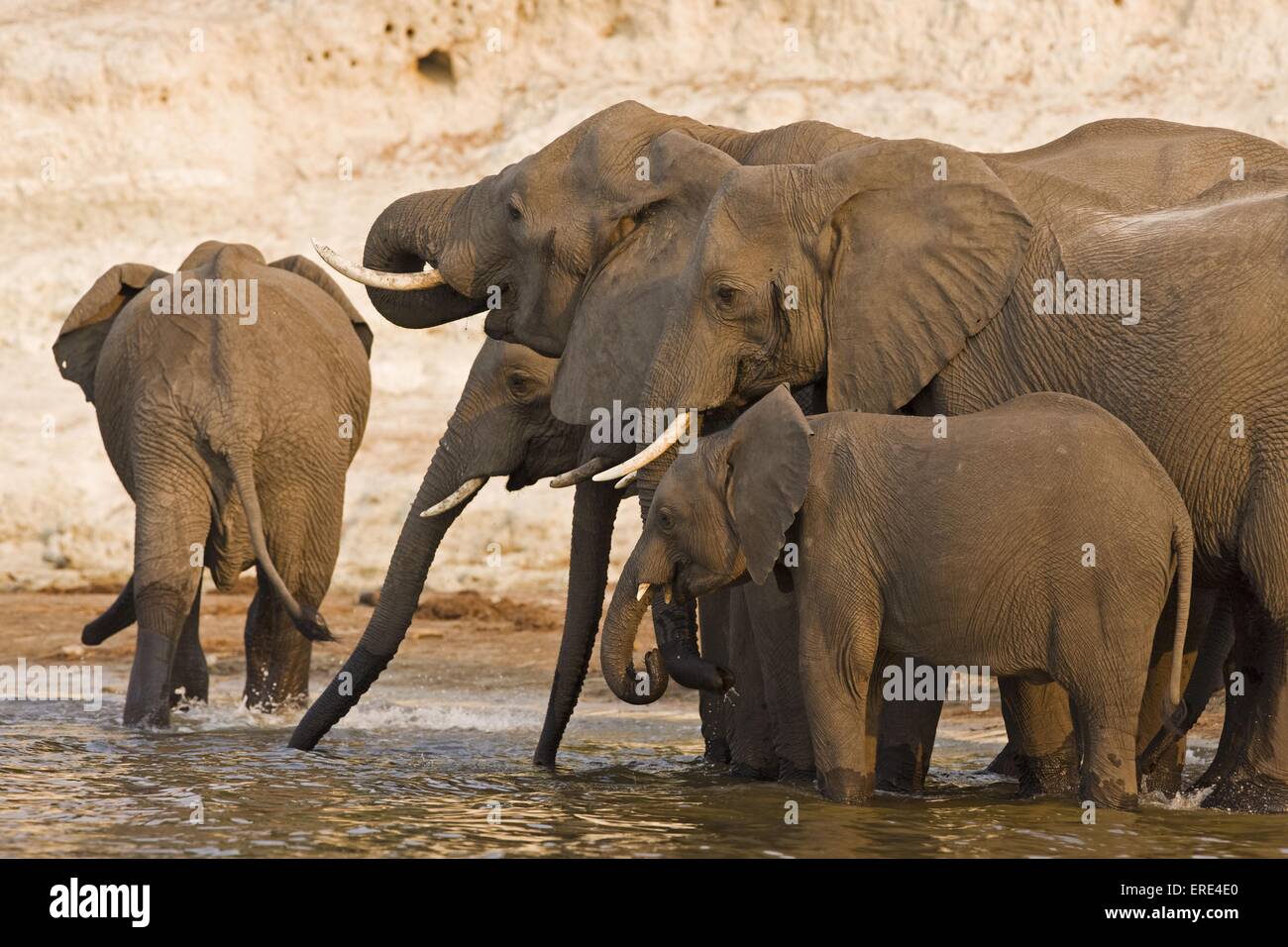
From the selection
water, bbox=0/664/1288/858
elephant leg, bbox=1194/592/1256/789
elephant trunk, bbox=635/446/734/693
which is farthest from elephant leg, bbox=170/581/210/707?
elephant leg, bbox=1194/592/1256/789

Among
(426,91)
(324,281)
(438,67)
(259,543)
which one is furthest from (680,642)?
(438,67)

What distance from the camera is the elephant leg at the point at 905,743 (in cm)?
744

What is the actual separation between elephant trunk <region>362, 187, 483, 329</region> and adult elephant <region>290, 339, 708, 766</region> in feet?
0.83

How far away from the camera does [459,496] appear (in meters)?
8.82

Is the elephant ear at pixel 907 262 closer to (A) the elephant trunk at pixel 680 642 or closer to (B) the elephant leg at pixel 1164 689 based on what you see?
(A) the elephant trunk at pixel 680 642

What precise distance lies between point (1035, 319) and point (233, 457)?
392 centimetres

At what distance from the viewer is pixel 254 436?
380 inches

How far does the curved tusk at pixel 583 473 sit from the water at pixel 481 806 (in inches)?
42.7

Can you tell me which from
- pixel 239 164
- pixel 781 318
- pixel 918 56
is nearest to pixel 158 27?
pixel 239 164

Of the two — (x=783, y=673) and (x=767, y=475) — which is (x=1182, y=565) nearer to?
A: (x=767, y=475)

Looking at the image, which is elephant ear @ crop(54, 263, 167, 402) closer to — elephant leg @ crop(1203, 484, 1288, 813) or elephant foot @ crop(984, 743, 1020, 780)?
elephant foot @ crop(984, 743, 1020, 780)

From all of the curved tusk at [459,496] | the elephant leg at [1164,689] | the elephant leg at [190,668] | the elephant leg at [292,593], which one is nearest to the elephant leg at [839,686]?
the elephant leg at [1164,689]

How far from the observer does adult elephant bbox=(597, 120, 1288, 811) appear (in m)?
6.65

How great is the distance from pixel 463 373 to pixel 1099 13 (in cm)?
695
